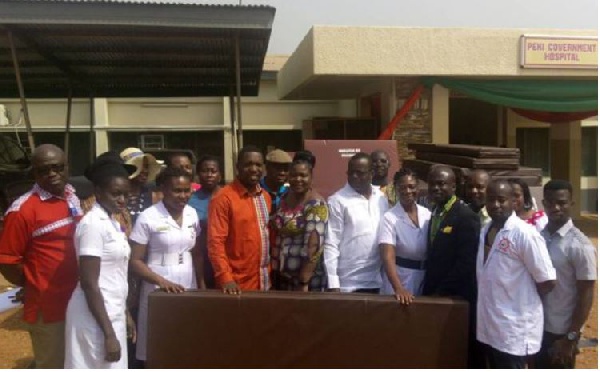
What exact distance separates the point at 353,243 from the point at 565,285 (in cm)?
112

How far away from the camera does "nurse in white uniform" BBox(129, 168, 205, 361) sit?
306 centimetres

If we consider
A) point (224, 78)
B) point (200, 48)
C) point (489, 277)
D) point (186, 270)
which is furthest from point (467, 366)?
point (224, 78)

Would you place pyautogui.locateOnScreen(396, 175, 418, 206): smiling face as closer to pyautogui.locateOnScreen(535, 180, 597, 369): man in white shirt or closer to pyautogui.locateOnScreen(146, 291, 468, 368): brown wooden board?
pyautogui.locateOnScreen(146, 291, 468, 368): brown wooden board

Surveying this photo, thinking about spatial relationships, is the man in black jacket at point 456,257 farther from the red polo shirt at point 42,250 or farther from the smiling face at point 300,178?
the red polo shirt at point 42,250

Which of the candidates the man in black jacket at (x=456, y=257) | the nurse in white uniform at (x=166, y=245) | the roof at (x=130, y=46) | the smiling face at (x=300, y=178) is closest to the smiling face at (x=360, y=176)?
the smiling face at (x=300, y=178)

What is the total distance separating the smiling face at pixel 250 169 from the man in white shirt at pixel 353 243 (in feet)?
1.54

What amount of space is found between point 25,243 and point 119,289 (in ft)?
1.61

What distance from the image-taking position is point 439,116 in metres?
9.36

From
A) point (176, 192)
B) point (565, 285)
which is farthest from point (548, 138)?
point (176, 192)

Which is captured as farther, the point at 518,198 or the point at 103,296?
the point at 518,198

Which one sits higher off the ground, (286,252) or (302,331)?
(286,252)

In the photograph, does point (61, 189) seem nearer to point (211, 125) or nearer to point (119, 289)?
point (119, 289)

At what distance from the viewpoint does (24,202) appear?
2.74m

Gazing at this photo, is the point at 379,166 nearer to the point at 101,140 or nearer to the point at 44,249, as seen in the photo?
the point at 44,249
